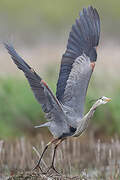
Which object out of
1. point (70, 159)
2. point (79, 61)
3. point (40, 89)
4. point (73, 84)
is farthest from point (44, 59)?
point (40, 89)

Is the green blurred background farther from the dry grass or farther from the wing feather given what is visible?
the dry grass

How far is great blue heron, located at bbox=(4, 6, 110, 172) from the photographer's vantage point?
5766 millimetres

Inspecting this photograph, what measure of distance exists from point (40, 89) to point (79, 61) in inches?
40.8

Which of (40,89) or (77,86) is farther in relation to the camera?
(77,86)

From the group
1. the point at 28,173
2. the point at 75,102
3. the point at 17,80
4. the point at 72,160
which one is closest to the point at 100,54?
the point at 17,80

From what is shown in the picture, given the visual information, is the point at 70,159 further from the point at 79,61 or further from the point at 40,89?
the point at 40,89

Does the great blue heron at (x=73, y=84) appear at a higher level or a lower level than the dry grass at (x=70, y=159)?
higher

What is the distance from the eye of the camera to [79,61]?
661 centimetres

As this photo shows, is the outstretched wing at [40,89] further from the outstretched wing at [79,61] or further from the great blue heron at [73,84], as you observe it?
the outstretched wing at [79,61]

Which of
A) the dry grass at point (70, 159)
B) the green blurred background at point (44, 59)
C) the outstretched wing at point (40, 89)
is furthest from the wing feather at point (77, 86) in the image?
the green blurred background at point (44, 59)

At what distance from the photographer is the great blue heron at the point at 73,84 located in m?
5.77

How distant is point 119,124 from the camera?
9.25m

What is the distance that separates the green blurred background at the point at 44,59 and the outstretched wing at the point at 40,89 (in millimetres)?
280

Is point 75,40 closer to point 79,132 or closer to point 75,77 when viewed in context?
point 75,77
